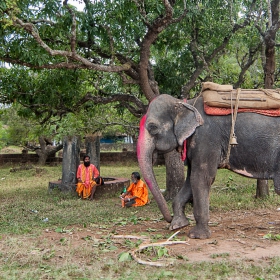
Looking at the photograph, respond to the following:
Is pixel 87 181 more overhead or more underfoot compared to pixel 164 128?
more underfoot

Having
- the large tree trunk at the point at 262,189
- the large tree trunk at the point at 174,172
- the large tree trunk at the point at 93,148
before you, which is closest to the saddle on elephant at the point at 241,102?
the large tree trunk at the point at 174,172

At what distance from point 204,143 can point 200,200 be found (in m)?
0.85

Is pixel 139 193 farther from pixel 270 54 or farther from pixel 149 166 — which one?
pixel 270 54

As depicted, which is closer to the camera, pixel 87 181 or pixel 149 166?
pixel 149 166

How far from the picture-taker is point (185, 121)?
596 centimetres

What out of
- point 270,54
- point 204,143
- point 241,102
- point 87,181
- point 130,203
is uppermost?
point 270,54

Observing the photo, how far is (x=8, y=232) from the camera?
6281 millimetres

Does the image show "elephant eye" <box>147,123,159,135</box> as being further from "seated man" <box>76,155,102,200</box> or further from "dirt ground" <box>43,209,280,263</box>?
"seated man" <box>76,155,102,200</box>

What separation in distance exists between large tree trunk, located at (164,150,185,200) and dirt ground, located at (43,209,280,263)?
1.47 m

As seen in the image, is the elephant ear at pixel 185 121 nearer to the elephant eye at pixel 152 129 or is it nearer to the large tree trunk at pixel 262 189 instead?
the elephant eye at pixel 152 129

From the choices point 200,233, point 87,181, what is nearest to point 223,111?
point 200,233

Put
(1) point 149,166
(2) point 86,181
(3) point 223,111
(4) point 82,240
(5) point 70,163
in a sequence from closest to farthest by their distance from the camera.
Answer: (4) point 82,240, (1) point 149,166, (3) point 223,111, (2) point 86,181, (5) point 70,163

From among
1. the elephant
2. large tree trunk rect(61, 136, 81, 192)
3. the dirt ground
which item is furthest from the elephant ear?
large tree trunk rect(61, 136, 81, 192)

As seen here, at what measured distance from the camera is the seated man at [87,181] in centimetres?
1025
